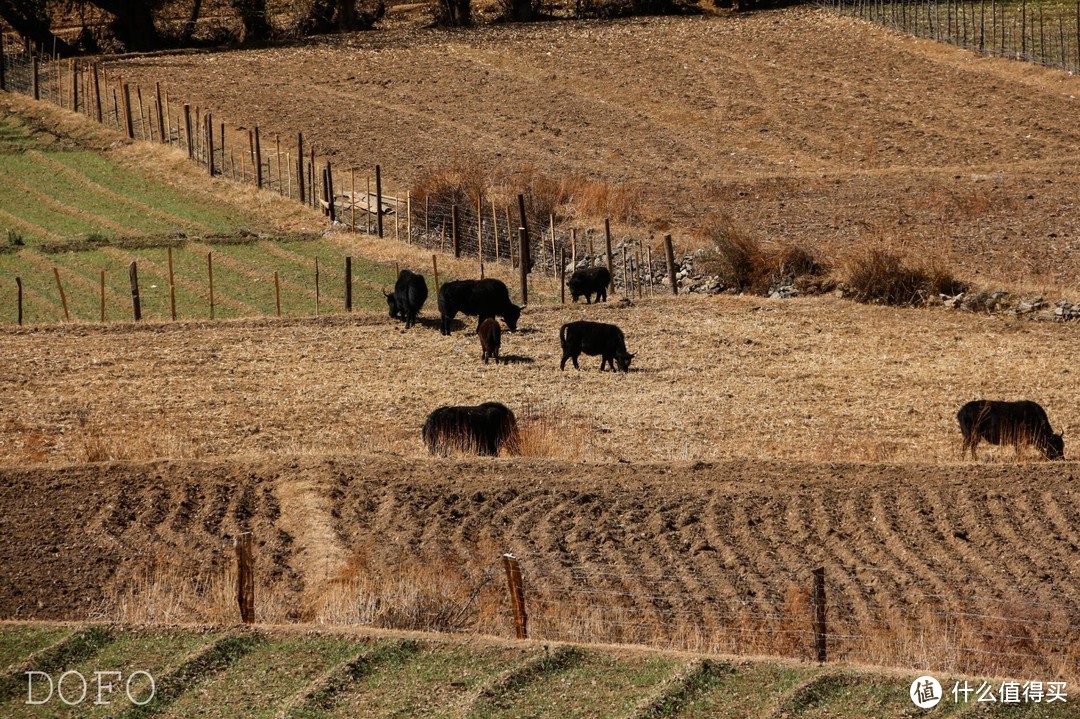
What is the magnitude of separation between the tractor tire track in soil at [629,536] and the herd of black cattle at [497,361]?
29.2 inches

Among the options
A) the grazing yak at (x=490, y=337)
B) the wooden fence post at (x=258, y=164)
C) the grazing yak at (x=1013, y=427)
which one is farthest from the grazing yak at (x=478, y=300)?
the wooden fence post at (x=258, y=164)

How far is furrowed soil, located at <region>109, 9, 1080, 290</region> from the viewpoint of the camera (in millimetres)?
36688

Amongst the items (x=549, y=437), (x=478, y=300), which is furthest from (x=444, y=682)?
(x=478, y=300)

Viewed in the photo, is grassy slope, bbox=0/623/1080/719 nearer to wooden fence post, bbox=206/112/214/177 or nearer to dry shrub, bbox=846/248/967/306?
dry shrub, bbox=846/248/967/306

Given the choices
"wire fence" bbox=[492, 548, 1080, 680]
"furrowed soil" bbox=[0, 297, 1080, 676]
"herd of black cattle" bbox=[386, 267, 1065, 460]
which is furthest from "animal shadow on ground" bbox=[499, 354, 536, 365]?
"wire fence" bbox=[492, 548, 1080, 680]

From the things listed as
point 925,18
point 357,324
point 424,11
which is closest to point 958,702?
point 357,324

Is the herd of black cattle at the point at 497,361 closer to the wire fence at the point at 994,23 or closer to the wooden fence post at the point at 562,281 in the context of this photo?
the wooden fence post at the point at 562,281

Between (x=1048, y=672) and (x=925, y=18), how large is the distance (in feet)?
161

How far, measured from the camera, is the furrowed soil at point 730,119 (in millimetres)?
36688

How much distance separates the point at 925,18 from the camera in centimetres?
5794

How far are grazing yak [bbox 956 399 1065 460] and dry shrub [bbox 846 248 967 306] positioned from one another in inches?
437

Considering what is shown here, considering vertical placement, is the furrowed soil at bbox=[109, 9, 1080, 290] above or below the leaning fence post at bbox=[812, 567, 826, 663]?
above

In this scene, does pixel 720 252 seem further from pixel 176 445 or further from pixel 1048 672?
pixel 1048 672

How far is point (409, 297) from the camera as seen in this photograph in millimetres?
28344
